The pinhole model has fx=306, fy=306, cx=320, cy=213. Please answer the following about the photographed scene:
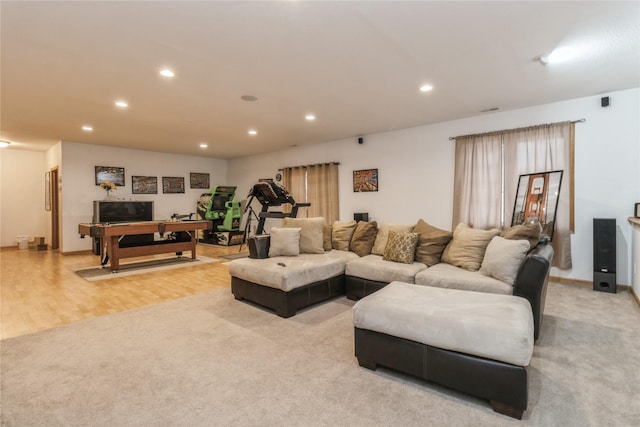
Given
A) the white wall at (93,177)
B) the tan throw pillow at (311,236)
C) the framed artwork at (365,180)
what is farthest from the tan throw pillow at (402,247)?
the white wall at (93,177)

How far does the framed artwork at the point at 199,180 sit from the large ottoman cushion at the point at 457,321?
318 inches

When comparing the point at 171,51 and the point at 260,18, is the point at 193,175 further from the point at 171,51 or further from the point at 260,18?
the point at 260,18

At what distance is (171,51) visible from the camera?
275 cm

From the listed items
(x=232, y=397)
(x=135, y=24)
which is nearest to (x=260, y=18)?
(x=135, y=24)

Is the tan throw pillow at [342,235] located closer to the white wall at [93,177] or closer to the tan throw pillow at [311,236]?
the tan throw pillow at [311,236]

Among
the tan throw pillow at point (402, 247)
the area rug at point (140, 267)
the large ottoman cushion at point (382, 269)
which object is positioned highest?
the tan throw pillow at point (402, 247)

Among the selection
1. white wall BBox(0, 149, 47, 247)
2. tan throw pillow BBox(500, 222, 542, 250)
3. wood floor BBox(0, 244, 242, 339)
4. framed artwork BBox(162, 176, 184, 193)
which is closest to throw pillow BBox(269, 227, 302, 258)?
wood floor BBox(0, 244, 242, 339)

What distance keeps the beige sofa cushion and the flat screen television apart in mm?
6939

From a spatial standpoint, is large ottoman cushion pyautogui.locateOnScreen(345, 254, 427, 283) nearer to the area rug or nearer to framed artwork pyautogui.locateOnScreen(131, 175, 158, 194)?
the area rug

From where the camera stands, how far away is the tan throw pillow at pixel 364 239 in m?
4.18

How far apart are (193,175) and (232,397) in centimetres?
821

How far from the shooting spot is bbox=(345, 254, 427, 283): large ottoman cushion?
3.24 meters

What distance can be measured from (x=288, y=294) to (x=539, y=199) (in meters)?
3.81

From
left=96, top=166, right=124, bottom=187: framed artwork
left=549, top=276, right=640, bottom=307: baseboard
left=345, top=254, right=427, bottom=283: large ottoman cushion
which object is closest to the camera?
left=345, top=254, right=427, bottom=283: large ottoman cushion
